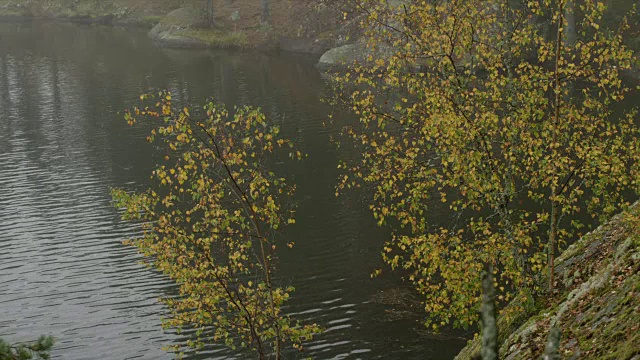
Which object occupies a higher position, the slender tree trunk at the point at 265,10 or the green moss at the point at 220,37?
the slender tree trunk at the point at 265,10

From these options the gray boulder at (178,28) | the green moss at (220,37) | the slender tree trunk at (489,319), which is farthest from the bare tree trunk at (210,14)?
the slender tree trunk at (489,319)

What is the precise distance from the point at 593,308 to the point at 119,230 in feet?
102

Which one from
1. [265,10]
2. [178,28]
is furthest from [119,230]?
[178,28]

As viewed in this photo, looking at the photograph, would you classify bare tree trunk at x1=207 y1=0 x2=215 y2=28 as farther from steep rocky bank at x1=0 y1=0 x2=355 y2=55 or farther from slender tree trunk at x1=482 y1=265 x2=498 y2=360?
slender tree trunk at x1=482 y1=265 x2=498 y2=360

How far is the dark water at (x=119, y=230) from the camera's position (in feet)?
96.0

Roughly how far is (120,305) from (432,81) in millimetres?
18001

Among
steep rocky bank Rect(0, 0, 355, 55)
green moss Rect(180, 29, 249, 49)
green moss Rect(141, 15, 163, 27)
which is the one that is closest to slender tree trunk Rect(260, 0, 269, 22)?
steep rocky bank Rect(0, 0, 355, 55)

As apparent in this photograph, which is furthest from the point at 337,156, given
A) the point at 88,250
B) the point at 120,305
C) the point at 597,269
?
the point at 597,269

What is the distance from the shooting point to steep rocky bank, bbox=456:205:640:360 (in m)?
11.7

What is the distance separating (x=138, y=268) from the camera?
35.9m

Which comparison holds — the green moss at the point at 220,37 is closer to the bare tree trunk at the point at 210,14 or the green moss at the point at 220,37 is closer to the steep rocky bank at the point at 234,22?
the steep rocky bank at the point at 234,22

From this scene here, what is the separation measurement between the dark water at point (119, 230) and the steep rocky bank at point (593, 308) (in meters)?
9.20

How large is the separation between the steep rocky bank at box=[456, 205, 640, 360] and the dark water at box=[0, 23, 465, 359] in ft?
Result: 30.2

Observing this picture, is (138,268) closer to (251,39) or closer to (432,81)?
(432,81)
